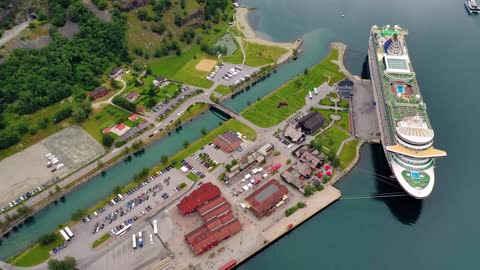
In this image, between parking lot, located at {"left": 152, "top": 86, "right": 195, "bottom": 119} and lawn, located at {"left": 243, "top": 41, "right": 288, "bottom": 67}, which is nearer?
parking lot, located at {"left": 152, "top": 86, "right": 195, "bottom": 119}

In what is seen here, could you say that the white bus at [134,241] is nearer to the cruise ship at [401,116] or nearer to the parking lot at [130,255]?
the parking lot at [130,255]

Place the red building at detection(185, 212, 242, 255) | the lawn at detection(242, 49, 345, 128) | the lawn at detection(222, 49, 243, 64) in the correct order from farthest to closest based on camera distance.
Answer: the lawn at detection(222, 49, 243, 64) < the lawn at detection(242, 49, 345, 128) < the red building at detection(185, 212, 242, 255)

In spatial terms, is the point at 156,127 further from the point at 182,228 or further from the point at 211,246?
the point at 211,246

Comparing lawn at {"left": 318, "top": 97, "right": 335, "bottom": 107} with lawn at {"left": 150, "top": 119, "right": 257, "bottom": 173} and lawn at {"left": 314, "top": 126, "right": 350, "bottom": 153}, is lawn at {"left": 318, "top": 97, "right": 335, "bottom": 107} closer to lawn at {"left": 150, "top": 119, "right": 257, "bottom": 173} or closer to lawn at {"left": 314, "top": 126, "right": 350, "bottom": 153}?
lawn at {"left": 314, "top": 126, "right": 350, "bottom": 153}

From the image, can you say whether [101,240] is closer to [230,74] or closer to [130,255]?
[130,255]

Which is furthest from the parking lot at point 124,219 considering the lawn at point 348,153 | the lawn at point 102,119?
the lawn at point 348,153

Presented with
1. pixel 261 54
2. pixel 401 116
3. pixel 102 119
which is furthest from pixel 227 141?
pixel 261 54

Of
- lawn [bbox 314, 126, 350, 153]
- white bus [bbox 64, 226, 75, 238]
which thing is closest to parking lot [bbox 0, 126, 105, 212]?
white bus [bbox 64, 226, 75, 238]
